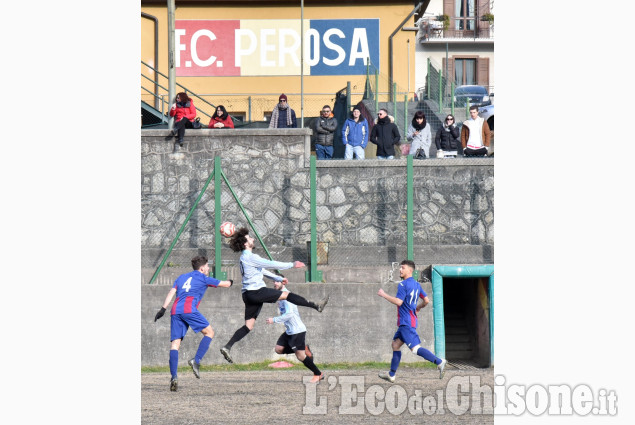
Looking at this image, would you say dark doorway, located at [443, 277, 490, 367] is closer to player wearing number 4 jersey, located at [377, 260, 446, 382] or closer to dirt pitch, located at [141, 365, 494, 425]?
dirt pitch, located at [141, 365, 494, 425]

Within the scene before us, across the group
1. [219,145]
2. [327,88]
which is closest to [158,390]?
[219,145]

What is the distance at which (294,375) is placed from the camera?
1585 cm

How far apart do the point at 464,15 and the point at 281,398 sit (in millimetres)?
43067

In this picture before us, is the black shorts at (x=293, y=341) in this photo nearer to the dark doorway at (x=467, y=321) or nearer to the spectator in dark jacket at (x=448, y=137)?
the dark doorway at (x=467, y=321)

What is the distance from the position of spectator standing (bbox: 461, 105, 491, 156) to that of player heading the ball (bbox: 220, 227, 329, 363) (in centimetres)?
577

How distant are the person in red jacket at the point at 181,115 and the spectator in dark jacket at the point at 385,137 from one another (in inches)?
131

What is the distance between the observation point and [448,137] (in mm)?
19734

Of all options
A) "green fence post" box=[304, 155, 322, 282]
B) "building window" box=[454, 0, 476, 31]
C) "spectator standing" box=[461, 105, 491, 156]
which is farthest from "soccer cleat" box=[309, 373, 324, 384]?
"building window" box=[454, 0, 476, 31]

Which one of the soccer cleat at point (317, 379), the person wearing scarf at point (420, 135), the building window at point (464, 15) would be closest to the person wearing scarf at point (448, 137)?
the person wearing scarf at point (420, 135)

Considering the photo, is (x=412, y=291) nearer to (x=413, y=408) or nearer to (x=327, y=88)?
(x=413, y=408)

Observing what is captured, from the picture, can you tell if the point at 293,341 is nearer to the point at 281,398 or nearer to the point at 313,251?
the point at 281,398

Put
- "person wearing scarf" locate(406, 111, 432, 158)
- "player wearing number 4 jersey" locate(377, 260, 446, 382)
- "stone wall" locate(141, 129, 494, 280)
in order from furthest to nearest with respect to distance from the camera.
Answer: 1. "person wearing scarf" locate(406, 111, 432, 158)
2. "stone wall" locate(141, 129, 494, 280)
3. "player wearing number 4 jersey" locate(377, 260, 446, 382)

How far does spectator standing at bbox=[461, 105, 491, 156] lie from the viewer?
1909 cm

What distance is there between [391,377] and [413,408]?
170cm
